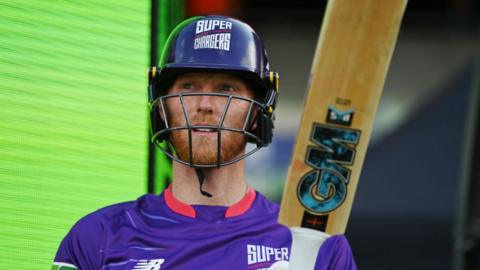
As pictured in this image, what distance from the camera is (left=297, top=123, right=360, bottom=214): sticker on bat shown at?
2.34 m

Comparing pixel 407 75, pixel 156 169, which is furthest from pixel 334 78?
pixel 407 75

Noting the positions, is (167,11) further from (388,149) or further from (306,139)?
(388,149)

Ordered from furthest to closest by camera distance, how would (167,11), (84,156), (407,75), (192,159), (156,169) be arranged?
(407,75), (167,11), (156,169), (84,156), (192,159)

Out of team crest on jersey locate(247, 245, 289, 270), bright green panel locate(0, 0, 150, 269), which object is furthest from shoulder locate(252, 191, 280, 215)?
bright green panel locate(0, 0, 150, 269)

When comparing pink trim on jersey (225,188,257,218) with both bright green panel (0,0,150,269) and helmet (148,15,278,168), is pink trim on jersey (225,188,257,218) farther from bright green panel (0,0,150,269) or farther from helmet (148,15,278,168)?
bright green panel (0,0,150,269)

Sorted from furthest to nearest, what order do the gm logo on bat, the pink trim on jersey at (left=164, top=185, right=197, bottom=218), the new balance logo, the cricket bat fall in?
the pink trim on jersey at (left=164, top=185, right=197, bottom=218) < the new balance logo < the gm logo on bat < the cricket bat

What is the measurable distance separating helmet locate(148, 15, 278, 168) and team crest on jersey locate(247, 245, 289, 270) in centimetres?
24

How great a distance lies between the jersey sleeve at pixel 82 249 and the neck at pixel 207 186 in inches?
9.4

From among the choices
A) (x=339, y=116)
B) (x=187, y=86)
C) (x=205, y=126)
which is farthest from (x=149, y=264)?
(x=339, y=116)

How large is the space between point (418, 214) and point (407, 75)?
7762mm

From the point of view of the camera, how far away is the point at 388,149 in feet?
23.4

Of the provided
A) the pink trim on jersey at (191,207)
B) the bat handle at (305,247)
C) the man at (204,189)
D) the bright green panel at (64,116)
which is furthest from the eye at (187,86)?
the bat handle at (305,247)

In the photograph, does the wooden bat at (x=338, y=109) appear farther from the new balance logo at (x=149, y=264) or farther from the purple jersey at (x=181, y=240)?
the new balance logo at (x=149, y=264)

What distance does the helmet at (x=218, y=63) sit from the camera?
2.64 meters
